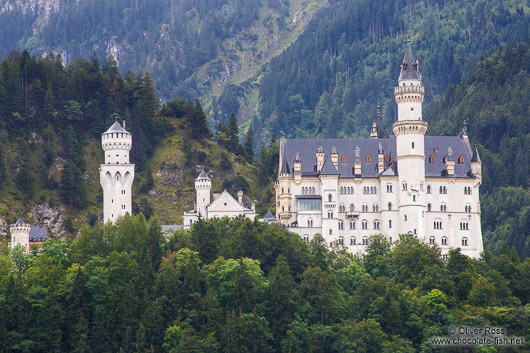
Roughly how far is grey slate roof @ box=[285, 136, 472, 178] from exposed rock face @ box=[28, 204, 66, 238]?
30.9 meters

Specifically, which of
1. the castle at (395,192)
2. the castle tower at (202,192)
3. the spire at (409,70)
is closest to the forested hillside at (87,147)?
the castle tower at (202,192)

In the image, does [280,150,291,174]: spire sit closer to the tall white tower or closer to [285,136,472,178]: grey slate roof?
[285,136,472,178]: grey slate roof

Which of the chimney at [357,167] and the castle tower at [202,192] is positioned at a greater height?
the chimney at [357,167]

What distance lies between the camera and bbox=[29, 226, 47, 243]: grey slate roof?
115 meters

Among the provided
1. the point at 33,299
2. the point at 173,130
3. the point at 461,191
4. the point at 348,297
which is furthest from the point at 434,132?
the point at 33,299

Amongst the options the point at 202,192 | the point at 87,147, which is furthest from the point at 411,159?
the point at 87,147

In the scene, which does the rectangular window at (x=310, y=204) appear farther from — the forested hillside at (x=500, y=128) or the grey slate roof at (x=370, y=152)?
the forested hillside at (x=500, y=128)

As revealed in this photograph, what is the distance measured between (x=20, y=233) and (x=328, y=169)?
34.4 meters

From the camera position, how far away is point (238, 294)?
95938 mm

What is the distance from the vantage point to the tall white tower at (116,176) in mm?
109688

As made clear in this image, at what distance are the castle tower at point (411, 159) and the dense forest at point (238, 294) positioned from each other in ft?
14.0

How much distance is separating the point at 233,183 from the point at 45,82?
99.0ft

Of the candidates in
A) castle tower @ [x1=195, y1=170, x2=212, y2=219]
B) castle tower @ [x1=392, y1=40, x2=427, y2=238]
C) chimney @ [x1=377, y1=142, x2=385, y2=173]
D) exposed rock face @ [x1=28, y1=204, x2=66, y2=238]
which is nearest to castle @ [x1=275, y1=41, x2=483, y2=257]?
castle tower @ [x1=392, y1=40, x2=427, y2=238]

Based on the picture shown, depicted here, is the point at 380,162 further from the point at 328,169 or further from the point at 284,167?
the point at 284,167
